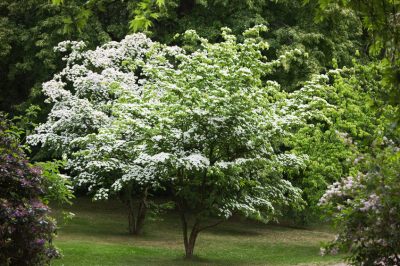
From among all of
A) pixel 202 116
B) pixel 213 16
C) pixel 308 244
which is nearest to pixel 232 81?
pixel 202 116

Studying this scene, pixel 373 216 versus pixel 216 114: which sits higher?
pixel 216 114

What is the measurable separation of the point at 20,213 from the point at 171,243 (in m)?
12.1

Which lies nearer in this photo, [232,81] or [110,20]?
[232,81]

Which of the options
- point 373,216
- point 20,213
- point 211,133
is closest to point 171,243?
point 211,133

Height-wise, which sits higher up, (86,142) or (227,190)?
(86,142)

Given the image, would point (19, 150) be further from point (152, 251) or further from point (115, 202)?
point (115, 202)

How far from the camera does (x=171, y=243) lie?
22.4 m

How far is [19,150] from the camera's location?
1158cm

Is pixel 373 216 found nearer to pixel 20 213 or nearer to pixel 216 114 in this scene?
pixel 20 213

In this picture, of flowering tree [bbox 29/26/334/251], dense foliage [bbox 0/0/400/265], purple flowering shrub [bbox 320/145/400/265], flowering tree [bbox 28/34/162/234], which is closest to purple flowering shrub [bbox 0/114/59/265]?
dense foliage [bbox 0/0/400/265]

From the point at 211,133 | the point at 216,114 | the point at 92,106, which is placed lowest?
the point at 211,133

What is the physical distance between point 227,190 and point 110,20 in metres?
14.8

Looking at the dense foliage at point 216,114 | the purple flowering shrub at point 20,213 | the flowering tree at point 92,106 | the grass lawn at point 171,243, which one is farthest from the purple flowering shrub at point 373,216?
the flowering tree at point 92,106

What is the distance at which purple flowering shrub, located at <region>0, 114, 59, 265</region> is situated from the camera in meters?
10.7
